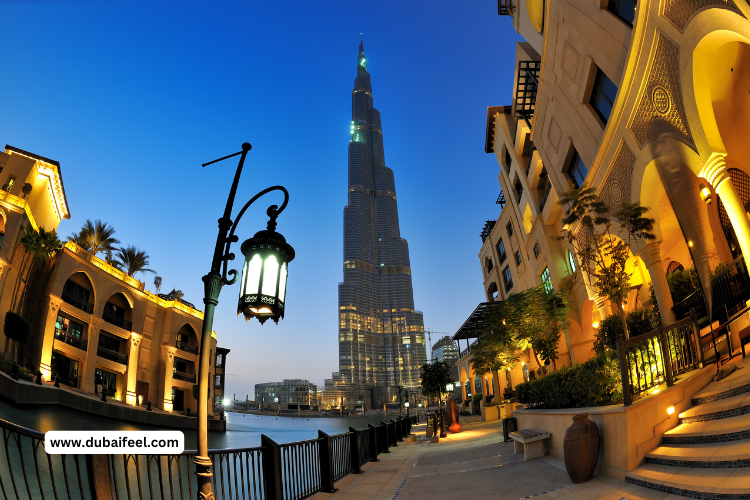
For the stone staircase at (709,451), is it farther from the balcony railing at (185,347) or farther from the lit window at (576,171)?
the balcony railing at (185,347)

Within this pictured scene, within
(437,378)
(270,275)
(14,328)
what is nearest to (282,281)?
(270,275)

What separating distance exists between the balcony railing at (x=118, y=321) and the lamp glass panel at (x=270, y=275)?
1590 inches

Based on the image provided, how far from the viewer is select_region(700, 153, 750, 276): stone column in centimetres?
984

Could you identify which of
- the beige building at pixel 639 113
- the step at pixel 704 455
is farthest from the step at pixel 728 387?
the beige building at pixel 639 113

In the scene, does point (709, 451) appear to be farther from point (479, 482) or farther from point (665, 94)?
point (665, 94)

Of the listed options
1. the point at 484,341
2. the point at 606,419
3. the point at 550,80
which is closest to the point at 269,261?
the point at 606,419

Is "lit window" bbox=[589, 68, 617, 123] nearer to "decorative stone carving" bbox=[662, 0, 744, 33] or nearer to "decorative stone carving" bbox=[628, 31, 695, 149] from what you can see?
"decorative stone carving" bbox=[628, 31, 695, 149]

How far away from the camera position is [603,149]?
50.0 feet

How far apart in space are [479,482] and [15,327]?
28.8 meters

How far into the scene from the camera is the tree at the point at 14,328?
24203 millimetres

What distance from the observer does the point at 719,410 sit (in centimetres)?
593

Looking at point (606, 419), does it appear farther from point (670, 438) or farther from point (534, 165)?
point (534, 165)

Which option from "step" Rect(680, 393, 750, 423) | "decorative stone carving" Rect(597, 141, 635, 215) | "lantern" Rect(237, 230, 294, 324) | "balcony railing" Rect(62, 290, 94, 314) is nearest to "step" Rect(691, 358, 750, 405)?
"step" Rect(680, 393, 750, 423)

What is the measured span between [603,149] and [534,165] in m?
11.2
